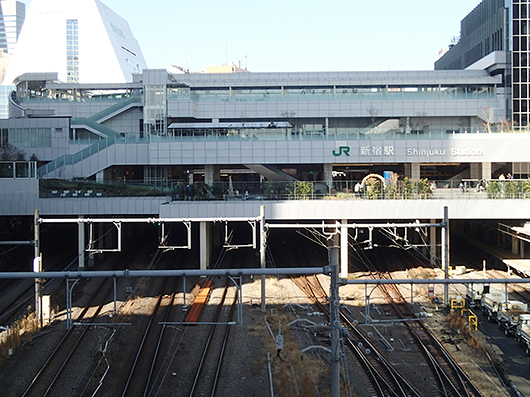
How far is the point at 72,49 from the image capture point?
122m

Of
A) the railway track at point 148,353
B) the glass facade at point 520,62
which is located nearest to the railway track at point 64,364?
the railway track at point 148,353

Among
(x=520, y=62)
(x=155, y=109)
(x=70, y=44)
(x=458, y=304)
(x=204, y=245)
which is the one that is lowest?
(x=458, y=304)

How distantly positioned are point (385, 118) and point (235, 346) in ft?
112

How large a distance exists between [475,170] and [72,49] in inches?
4148

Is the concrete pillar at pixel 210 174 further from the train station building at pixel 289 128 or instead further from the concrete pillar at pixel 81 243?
the concrete pillar at pixel 81 243

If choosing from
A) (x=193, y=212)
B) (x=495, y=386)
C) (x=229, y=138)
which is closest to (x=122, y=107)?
(x=229, y=138)

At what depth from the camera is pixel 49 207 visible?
30.7m

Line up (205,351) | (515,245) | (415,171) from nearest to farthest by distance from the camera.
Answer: (205,351) < (515,245) < (415,171)

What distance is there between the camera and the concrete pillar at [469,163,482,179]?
4028cm

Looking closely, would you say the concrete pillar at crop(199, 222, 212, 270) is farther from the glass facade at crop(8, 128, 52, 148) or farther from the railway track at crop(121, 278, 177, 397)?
the glass facade at crop(8, 128, 52, 148)

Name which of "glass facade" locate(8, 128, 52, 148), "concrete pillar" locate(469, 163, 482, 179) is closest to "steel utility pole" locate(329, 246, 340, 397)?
"concrete pillar" locate(469, 163, 482, 179)

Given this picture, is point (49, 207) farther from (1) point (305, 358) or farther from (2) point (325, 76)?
(2) point (325, 76)

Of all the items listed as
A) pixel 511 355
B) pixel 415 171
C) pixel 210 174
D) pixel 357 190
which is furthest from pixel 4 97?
pixel 511 355

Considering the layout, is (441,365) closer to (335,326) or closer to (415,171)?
(335,326)
